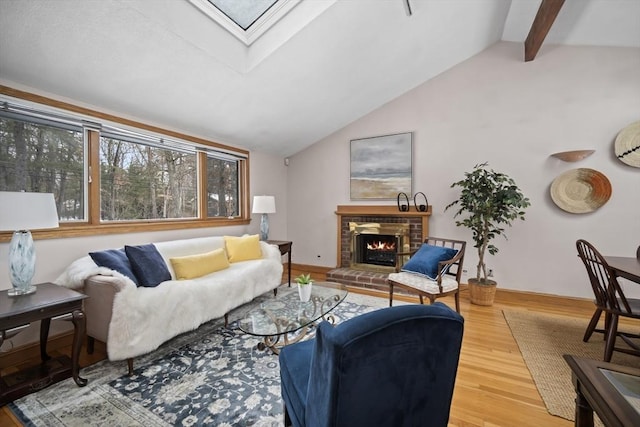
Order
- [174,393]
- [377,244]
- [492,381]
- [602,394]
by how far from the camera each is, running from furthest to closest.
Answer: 1. [377,244]
2. [492,381]
3. [174,393]
4. [602,394]

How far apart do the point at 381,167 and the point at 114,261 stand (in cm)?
371

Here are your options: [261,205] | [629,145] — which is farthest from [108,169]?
[629,145]

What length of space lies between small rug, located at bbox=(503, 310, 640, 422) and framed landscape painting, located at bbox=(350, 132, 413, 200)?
2247 mm

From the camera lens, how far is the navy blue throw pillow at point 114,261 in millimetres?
2266

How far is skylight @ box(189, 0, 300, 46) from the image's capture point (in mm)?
2436

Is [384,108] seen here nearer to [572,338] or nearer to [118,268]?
[572,338]

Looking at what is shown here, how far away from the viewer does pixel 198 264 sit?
9.61ft

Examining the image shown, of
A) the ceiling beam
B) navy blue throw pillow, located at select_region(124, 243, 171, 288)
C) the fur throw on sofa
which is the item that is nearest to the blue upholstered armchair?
the fur throw on sofa

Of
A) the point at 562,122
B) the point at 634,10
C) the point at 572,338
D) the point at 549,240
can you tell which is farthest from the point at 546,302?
the point at 634,10

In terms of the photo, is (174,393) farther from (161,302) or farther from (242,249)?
(242,249)

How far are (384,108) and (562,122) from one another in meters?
2.33

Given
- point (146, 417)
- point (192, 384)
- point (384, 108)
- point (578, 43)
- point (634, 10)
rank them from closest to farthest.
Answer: point (146, 417) < point (192, 384) < point (634, 10) < point (578, 43) < point (384, 108)

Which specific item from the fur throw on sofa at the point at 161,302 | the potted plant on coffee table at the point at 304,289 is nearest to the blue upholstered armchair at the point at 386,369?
the potted plant on coffee table at the point at 304,289

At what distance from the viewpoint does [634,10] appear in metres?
2.68
